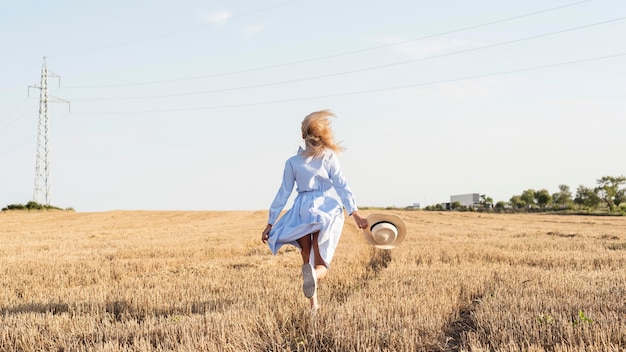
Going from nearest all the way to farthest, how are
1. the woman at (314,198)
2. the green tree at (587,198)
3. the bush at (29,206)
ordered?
the woman at (314,198)
the bush at (29,206)
the green tree at (587,198)

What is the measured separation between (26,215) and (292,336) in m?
43.1

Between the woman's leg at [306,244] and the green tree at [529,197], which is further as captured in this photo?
the green tree at [529,197]

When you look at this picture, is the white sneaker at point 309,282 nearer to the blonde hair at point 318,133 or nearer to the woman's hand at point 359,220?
the woman's hand at point 359,220

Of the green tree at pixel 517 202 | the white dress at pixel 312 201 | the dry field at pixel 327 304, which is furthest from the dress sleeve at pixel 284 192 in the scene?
the green tree at pixel 517 202

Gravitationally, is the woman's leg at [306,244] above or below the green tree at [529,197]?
below

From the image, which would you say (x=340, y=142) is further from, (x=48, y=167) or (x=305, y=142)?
(x=48, y=167)

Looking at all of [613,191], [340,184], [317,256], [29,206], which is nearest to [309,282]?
[317,256]

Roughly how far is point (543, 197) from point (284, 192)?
112770 millimetres

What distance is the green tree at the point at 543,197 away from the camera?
110000mm

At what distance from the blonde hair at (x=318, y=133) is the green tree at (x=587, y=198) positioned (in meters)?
81.7

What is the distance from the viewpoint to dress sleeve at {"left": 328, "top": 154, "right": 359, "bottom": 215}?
19.8 ft

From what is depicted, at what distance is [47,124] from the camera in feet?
150

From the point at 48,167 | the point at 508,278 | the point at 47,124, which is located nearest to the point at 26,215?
the point at 48,167

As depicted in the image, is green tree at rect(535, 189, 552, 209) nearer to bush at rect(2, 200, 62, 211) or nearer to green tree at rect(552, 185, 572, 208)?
green tree at rect(552, 185, 572, 208)
